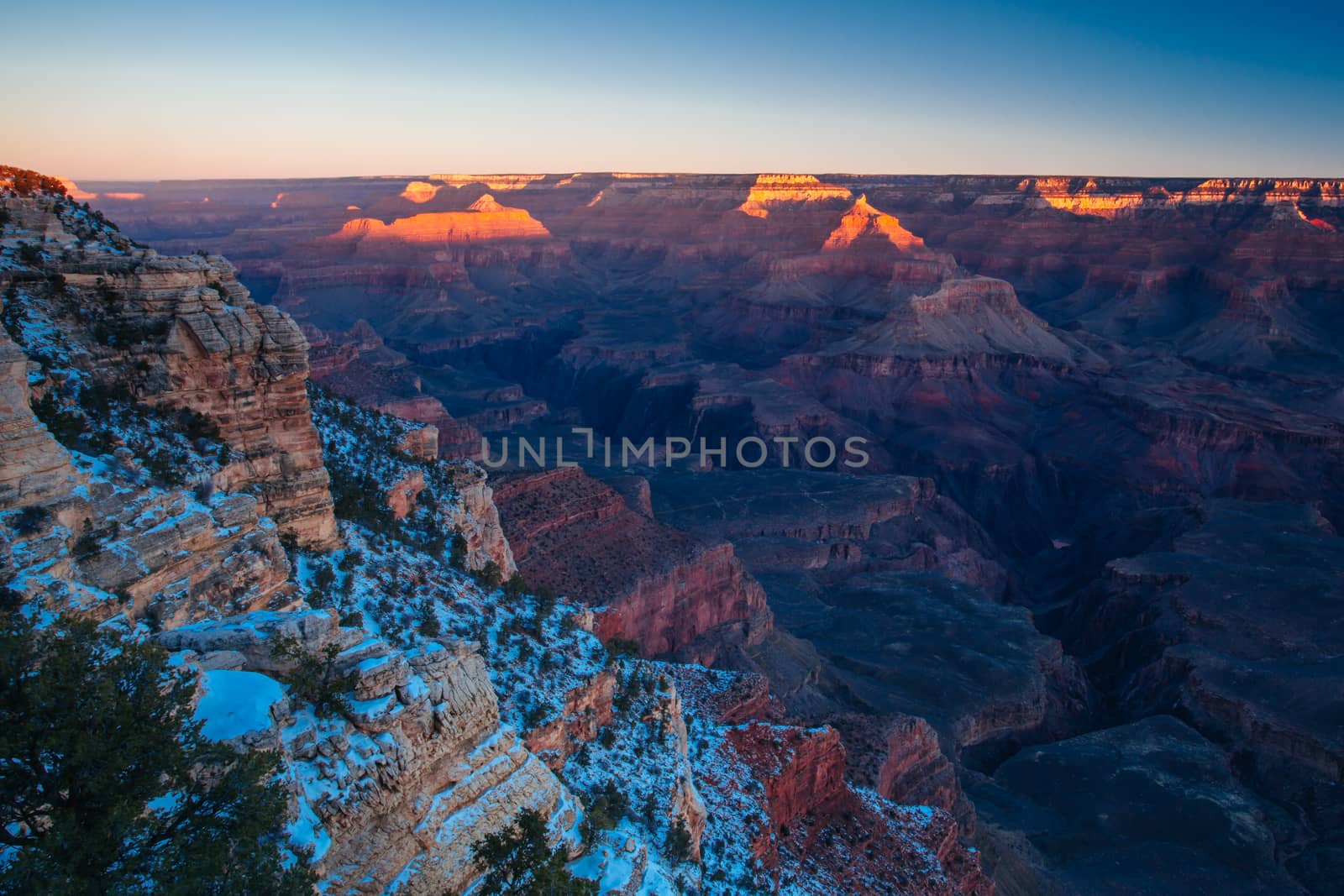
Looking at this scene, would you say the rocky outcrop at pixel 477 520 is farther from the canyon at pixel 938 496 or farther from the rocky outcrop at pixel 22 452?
the rocky outcrop at pixel 22 452

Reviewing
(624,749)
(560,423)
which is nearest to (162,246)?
(560,423)

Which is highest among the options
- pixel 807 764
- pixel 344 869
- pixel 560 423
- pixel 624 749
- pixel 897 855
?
pixel 344 869

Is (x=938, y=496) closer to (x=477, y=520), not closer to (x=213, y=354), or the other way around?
(x=477, y=520)

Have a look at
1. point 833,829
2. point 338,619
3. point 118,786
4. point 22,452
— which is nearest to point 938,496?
point 833,829

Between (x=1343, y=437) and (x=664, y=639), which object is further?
(x=1343, y=437)

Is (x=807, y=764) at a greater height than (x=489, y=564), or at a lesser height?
lesser

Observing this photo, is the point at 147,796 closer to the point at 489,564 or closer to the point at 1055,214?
the point at 489,564

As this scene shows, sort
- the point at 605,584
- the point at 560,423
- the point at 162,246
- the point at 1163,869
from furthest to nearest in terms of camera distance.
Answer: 1. the point at 162,246
2. the point at 560,423
3. the point at 605,584
4. the point at 1163,869
